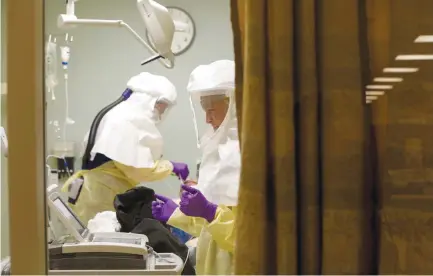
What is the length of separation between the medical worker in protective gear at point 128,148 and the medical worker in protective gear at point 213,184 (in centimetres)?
33

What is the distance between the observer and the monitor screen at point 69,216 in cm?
158

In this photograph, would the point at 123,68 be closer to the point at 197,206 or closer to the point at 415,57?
the point at 197,206

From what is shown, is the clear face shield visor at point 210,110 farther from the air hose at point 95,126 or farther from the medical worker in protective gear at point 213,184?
the air hose at point 95,126

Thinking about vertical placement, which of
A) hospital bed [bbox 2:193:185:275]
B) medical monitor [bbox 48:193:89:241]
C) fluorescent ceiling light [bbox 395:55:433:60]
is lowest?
hospital bed [bbox 2:193:185:275]

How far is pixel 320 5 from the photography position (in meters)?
0.96

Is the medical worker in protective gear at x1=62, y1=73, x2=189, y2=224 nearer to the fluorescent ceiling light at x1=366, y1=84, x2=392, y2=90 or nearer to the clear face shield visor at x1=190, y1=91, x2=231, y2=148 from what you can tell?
the clear face shield visor at x1=190, y1=91, x2=231, y2=148

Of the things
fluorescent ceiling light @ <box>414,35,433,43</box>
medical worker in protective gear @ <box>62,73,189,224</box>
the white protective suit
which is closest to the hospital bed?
the white protective suit

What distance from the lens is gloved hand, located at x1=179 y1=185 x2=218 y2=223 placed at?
1.79m

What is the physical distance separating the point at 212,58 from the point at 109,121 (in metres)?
0.59

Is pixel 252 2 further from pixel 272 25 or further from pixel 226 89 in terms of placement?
pixel 226 89

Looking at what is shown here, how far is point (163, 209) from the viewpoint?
214 cm

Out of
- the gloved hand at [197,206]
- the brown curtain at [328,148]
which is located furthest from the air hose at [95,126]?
the brown curtain at [328,148]

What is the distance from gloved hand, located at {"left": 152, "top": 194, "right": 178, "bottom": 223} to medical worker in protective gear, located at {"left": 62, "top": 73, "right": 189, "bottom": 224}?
23 cm

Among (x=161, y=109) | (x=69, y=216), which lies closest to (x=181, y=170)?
(x=161, y=109)
